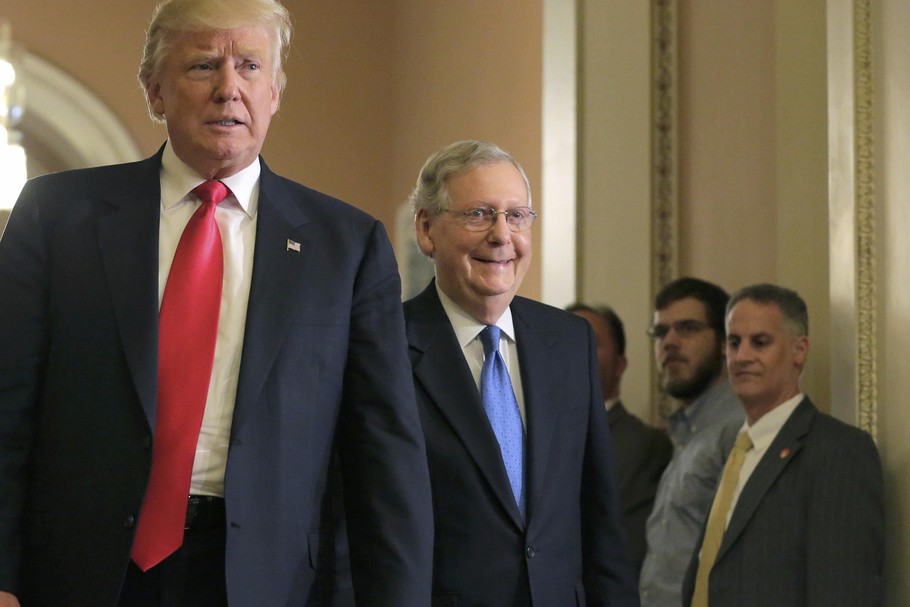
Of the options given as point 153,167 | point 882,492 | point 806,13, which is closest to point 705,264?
point 806,13

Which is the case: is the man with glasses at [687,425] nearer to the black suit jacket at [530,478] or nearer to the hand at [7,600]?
the black suit jacket at [530,478]

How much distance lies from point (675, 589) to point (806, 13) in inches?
84.5

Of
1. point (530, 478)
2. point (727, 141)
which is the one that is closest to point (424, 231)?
point (530, 478)

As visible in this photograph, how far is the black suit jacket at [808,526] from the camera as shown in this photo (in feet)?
11.4

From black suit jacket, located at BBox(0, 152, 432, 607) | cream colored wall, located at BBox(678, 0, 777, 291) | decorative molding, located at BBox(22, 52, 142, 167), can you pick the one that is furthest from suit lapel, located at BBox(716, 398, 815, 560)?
decorative molding, located at BBox(22, 52, 142, 167)

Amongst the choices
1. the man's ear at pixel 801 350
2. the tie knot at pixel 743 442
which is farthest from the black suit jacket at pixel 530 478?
the man's ear at pixel 801 350

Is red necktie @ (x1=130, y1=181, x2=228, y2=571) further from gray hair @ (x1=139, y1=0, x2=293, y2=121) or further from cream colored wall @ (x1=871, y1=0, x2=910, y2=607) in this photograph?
cream colored wall @ (x1=871, y1=0, x2=910, y2=607)

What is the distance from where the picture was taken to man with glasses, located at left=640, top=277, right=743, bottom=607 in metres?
4.25

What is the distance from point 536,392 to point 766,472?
1.25 metres

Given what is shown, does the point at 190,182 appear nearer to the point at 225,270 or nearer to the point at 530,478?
the point at 225,270

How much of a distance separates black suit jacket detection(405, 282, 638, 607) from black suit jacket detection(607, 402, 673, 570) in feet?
6.11

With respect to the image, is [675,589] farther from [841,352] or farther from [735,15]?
[735,15]

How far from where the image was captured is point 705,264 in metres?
5.61

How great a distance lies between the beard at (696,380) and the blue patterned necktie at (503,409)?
7.04 ft
